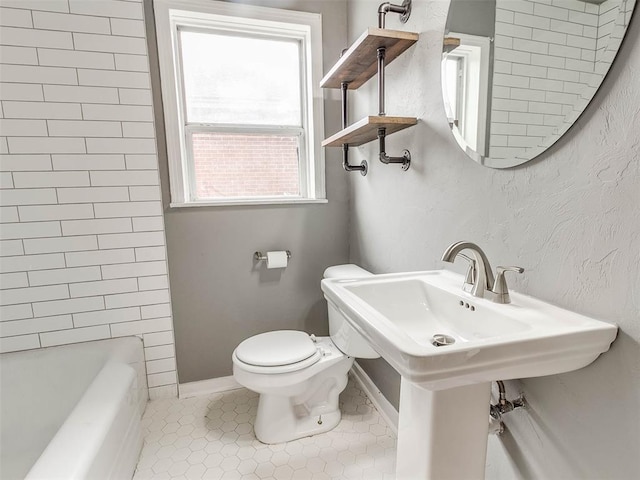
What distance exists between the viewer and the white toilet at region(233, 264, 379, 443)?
5.00 ft

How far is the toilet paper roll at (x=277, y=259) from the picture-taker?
196 cm

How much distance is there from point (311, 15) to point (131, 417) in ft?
7.14

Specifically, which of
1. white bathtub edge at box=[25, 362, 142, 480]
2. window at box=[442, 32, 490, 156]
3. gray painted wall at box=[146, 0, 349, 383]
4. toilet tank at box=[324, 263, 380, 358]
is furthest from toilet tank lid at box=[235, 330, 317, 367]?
window at box=[442, 32, 490, 156]

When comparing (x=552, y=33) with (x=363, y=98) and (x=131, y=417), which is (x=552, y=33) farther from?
(x=131, y=417)

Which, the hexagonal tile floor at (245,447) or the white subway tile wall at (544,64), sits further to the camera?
the hexagonal tile floor at (245,447)

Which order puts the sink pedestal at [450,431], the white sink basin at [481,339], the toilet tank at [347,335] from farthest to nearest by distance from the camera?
the toilet tank at [347,335], the sink pedestal at [450,431], the white sink basin at [481,339]

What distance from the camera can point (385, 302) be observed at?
43.7 inches

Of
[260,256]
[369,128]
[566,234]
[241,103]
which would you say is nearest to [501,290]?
[566,234]

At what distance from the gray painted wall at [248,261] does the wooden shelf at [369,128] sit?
0.40 m

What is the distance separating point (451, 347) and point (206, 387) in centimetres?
180

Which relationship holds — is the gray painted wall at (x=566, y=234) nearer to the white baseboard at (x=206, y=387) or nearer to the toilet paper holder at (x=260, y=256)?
the toilet paper holder at (x=260, y=256)

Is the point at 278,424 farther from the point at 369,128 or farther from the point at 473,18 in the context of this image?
the point at 473,18

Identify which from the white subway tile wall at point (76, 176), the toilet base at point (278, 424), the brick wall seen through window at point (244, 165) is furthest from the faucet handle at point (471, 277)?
the white subway tile wall at point (76, 176)

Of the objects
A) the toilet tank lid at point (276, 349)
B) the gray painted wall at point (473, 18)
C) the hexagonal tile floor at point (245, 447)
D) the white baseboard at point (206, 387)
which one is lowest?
the hexagonal tile floor at point (245, 447)
